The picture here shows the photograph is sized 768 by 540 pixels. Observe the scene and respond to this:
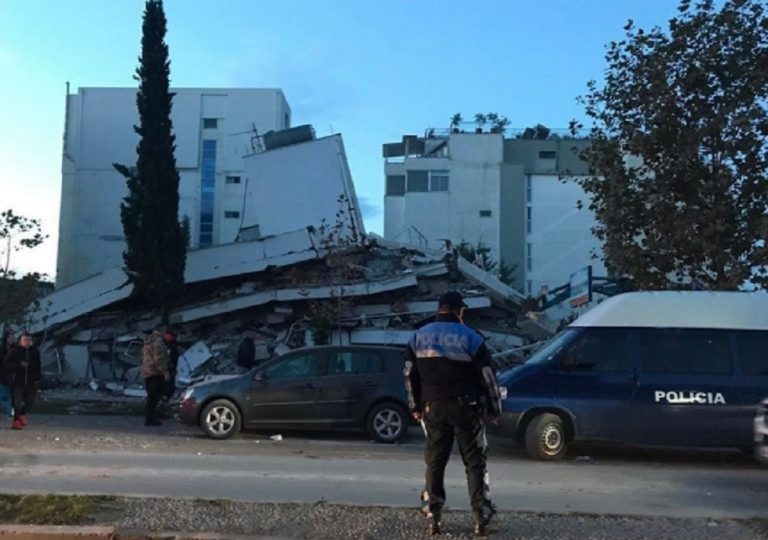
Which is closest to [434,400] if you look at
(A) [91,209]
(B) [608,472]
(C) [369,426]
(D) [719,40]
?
(B) [608,472]

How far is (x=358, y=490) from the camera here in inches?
347

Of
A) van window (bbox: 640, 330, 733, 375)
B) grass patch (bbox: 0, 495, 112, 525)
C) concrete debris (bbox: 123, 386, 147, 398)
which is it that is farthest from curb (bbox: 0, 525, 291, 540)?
concrete debris (bbox: 123, 386, 147, 398)

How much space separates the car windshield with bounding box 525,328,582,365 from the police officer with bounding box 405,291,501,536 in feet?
18.0

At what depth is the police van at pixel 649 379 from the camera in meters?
11.3

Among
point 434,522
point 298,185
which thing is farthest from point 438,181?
point 434,522

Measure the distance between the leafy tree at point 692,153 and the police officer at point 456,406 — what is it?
33.4ft

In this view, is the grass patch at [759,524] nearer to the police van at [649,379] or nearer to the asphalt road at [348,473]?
the asphalt road at [348,473]

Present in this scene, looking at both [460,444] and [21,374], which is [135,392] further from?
[460,444]

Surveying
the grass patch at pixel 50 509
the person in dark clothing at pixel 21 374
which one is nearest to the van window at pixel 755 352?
the grass patch at pixel 50 509

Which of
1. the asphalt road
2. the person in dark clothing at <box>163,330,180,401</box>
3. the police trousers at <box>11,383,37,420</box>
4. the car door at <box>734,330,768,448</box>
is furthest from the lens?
the person in dark clothing at <box>163,330,180,401</box>

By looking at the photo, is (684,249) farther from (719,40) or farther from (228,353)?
(228,353)

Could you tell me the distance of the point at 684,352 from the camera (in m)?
11.7

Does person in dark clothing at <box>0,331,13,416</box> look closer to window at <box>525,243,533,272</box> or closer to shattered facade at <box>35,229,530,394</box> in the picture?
shattered facade at <box>35,229,530,394</box>

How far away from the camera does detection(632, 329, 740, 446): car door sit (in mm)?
11297
